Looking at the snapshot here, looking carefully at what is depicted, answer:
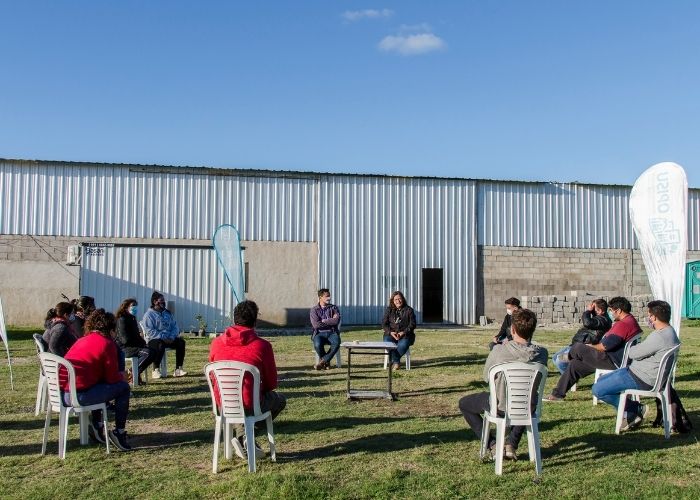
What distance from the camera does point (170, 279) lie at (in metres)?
21.2

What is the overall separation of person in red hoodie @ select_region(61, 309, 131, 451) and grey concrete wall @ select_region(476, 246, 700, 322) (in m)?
19.2

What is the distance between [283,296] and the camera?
22.9 m

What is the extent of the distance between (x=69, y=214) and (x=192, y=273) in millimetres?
4376

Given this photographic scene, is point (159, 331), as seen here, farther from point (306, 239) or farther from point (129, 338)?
point (306, 239)

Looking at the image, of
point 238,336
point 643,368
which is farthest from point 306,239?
point 238,336

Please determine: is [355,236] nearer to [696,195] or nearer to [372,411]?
[696,195]

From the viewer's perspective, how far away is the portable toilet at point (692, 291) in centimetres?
2486

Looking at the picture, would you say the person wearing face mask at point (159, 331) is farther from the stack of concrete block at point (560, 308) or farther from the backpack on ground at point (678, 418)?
the stack of concrete block at point (560, 308)

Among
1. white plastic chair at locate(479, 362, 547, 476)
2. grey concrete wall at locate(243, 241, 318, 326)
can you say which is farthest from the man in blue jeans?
grey concrete wall at locate(243, 241, 318, 326)

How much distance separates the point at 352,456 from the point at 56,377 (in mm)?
2551

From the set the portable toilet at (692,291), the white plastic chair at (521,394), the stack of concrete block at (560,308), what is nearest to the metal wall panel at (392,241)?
the stack of concrete block at (560,308)

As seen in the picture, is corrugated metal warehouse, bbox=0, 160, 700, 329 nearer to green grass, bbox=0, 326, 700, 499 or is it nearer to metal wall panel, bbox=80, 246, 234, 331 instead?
metal wall panel, bbox=80, 246, 234, 331

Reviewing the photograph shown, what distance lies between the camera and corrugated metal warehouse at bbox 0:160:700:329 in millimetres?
21375

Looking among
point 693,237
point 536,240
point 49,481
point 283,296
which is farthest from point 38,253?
point 693,237
